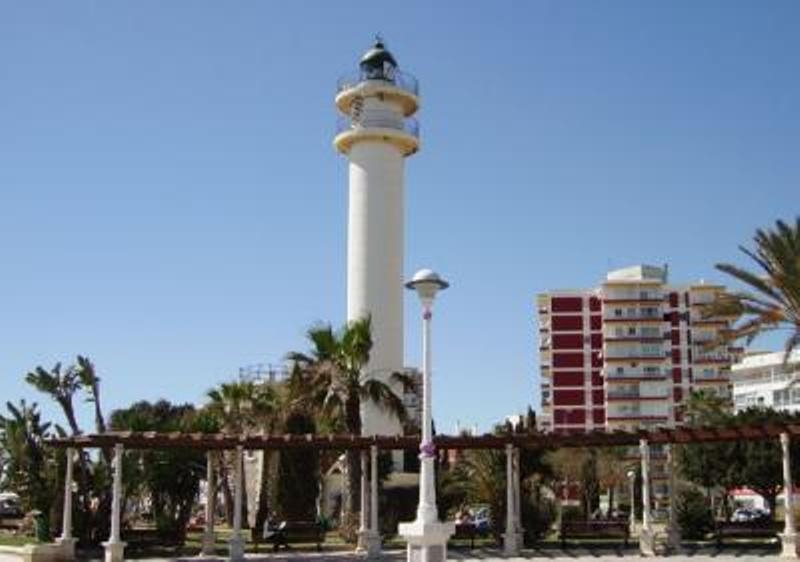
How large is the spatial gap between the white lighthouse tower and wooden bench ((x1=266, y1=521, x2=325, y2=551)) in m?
12.7

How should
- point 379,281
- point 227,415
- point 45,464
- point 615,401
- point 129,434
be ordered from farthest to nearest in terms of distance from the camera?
point 615,401, point 379,281, point 227,415, point 45,464, point 129,434

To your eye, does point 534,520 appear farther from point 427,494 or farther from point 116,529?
point 427,494

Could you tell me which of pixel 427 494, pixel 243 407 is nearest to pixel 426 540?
pixel 427 494

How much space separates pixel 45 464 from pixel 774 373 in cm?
6595

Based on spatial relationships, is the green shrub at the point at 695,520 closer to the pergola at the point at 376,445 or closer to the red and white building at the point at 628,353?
the pergola at the point at 376,445

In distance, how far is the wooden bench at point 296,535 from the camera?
32781mm

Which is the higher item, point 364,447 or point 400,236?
point 400,236

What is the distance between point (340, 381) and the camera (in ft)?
107

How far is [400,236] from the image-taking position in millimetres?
47281

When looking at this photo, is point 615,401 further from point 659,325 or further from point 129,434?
point 129,434

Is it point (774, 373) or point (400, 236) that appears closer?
point (400, 236)

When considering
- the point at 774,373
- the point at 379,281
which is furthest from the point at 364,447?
the point at 774,373

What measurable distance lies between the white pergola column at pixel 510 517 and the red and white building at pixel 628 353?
69751mm

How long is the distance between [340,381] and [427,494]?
51.2 feet
